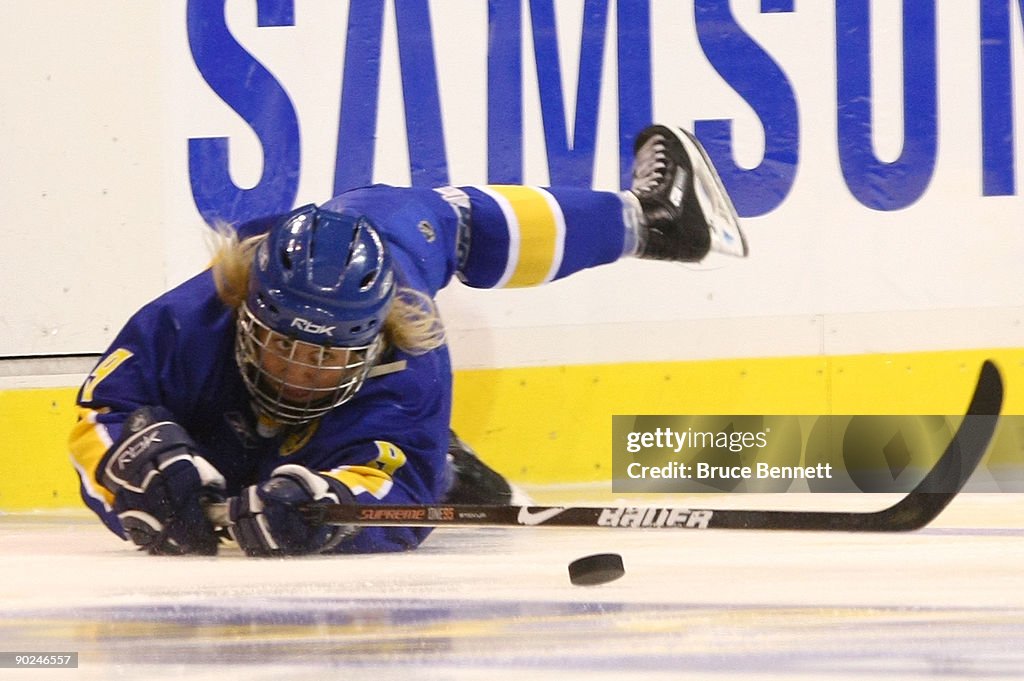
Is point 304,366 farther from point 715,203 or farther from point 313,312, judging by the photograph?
point 715,203

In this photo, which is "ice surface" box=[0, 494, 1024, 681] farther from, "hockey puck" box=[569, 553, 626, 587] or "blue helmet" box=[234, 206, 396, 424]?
"blue helmet" box=[234, 206, 396, 424]

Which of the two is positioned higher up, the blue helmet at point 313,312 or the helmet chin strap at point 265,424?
the blue helmet at point 313,312

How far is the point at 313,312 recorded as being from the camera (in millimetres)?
2129

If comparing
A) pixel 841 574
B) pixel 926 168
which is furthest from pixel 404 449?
pixel 926 168

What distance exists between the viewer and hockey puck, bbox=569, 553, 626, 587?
72.8 inches

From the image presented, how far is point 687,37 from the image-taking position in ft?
10.3

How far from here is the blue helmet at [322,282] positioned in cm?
213

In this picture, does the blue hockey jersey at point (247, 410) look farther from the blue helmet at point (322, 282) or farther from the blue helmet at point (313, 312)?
the blue helmet at point (322, 282)

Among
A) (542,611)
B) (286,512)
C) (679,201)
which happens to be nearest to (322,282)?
(286,512)

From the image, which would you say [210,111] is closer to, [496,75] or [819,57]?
[496,75]
